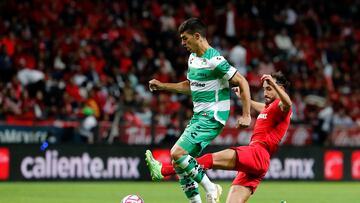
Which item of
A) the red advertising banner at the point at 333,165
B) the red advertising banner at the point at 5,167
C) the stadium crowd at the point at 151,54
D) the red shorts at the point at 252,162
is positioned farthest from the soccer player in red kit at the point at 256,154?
the red advertising banner at the point at 333,165

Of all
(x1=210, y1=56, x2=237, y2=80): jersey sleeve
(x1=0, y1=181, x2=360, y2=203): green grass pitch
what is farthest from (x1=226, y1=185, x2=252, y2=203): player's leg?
(x1=0, y1=181, x2=360, y2=203): green grass pitch

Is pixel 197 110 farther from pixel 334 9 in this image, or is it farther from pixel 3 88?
pixel 334 9

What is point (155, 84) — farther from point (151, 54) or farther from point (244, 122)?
point (151, 54)

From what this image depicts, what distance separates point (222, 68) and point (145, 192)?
6.44m

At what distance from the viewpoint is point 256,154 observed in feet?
32.9

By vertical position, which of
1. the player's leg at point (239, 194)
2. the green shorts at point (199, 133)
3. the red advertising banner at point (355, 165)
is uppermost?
the green shorts at point (199, 133)

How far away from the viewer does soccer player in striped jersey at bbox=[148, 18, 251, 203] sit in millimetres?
10034

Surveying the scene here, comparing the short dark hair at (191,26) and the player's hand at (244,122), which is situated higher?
the short dark hair at (191,26)

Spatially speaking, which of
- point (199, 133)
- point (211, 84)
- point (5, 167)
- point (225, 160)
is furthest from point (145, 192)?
point (225, 160)

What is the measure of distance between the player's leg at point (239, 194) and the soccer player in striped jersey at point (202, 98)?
21 centimetres

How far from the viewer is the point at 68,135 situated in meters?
18.8

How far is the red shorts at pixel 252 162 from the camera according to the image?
32.7 ft

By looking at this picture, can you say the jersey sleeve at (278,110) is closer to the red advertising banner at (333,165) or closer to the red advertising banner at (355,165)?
the red advertising banner at (333,165)

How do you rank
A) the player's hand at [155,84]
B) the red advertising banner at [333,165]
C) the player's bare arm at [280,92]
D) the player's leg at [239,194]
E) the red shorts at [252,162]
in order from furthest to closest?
1. the red advertising banner at [333,165]
2. the player's hand at [155,84]
3. the player's leg at [239,194]
4. the red shorts at [252,162]
5. the player's bare arm at [280,92]
